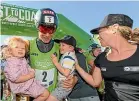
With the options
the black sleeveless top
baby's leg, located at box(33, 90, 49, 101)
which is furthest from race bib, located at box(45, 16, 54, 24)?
the black sleeveless top

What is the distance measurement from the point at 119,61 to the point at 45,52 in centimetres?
124

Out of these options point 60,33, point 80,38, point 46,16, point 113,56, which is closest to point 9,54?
point 46,16

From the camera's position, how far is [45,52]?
3.93m

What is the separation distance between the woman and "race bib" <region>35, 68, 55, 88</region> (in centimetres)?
89

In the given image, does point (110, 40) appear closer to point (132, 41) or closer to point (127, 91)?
point (132, 41)

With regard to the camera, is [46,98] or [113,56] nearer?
[113,56]

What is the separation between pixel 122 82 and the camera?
292 centimetres

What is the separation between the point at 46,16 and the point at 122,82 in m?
1.55

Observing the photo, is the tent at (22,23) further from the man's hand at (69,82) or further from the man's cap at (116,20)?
the man's cap at (116,20)

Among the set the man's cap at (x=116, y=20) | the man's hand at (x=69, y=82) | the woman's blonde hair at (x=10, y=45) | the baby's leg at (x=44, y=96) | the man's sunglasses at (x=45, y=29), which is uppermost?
the man's cap at (x=116, y=20)

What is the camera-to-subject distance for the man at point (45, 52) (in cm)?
391

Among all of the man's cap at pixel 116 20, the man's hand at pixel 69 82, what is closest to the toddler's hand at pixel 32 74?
the man's hand at pixel 69 82

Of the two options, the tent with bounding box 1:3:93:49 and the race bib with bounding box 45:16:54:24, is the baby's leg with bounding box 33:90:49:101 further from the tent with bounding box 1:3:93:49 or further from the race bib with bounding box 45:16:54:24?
the tent with bounding box 1:3:93:49

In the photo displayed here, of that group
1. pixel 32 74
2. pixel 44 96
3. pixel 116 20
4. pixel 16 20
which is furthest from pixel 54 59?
pixel 16 20
